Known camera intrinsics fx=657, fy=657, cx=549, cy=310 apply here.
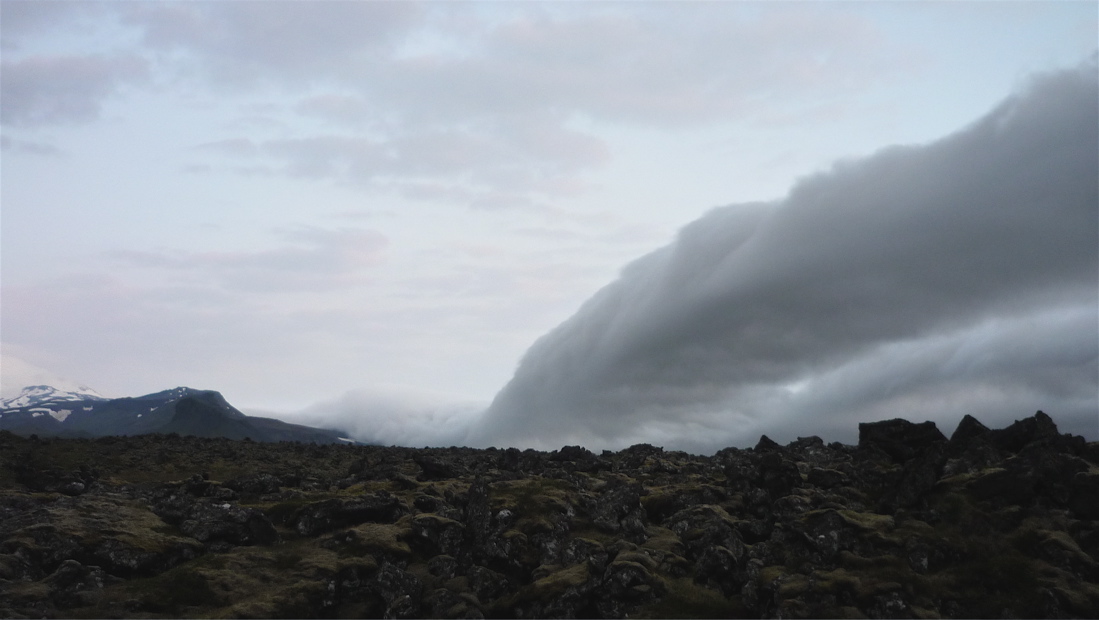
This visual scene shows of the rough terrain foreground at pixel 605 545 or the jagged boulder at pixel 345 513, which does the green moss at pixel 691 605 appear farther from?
the jagged boulder at pixel 345 513

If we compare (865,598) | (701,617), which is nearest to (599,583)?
(701,617)

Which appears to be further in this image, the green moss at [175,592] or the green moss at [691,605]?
the green moss at [691,605]

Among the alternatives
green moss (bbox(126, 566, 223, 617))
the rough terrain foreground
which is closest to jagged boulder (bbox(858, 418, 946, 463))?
the rough terrain foreground

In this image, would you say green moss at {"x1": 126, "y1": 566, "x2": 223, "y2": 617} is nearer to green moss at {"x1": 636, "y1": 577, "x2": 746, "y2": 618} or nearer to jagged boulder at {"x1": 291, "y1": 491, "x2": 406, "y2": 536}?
jagged boulder at {"x1": 291, "y1": 491, "x2": 406, "y2": 536}

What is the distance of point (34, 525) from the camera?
53.3 m

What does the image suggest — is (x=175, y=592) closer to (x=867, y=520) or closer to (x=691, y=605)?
(x=691, y=605)

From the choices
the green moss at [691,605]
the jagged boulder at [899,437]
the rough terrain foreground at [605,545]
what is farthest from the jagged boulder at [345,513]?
the jagged boulder at [899,437]

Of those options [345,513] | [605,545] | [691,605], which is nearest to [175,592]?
[345,513]

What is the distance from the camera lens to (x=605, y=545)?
6041 cm

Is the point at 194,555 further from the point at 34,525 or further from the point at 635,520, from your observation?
the point at 635,520

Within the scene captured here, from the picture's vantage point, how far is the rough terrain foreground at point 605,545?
47750mm

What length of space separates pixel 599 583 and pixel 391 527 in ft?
72.8

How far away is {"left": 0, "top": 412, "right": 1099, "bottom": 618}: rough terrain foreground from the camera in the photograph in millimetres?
47750

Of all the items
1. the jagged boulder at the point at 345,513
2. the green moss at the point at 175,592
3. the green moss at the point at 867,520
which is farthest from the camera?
the jagged boulder at the point at 345,513
